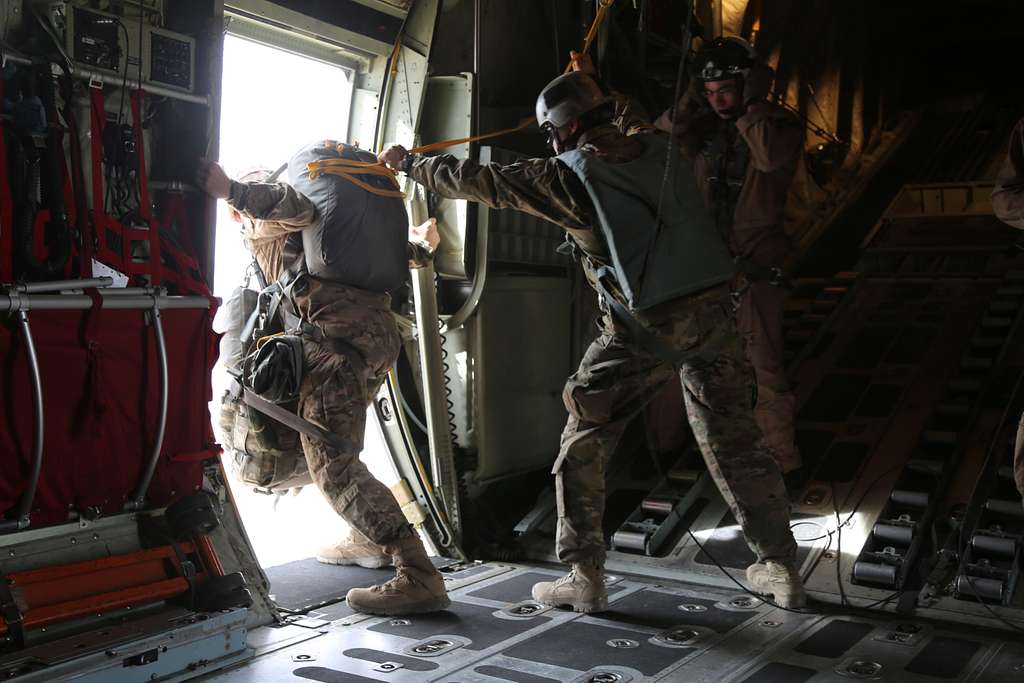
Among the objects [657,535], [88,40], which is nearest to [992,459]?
[657,535]

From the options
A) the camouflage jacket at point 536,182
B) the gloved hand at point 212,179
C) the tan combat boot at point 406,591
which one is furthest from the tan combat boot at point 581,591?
the gloved hand at point 212,179

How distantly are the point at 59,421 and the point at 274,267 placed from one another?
1.27m

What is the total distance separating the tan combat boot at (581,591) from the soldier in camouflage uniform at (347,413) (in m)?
0.47

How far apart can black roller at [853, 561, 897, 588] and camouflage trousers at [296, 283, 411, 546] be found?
1.96m

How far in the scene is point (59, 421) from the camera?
3.70 meters

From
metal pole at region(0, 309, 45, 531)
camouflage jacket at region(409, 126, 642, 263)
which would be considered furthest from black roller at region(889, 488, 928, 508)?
metal pole at region(0, 309, 45, 531)

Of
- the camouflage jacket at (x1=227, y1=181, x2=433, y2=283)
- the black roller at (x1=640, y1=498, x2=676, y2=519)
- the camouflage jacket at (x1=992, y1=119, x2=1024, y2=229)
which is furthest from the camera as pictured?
the black roller at (x1=640, y1=498, x2=676, y2=519)

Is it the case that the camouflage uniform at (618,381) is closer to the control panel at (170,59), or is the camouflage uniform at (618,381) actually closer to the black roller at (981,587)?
the black roller at (981,587)

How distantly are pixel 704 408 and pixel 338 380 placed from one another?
1.54 meters

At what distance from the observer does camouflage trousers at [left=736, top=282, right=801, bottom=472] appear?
5.60 m

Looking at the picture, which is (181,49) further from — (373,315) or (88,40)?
(373,315)

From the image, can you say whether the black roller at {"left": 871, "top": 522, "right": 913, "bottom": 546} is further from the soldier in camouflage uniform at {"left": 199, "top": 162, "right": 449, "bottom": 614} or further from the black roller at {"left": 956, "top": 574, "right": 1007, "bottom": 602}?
the soldier in camouflage uniform at {"left": 199, "top": 162, "right": 449, "bottom": 614}

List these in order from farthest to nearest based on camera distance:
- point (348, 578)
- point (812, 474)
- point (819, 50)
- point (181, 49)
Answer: point (819, 50) < point (812, 474) < point (348, 578) < point (181, 49)

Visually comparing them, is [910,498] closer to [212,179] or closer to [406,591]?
[406,591]
